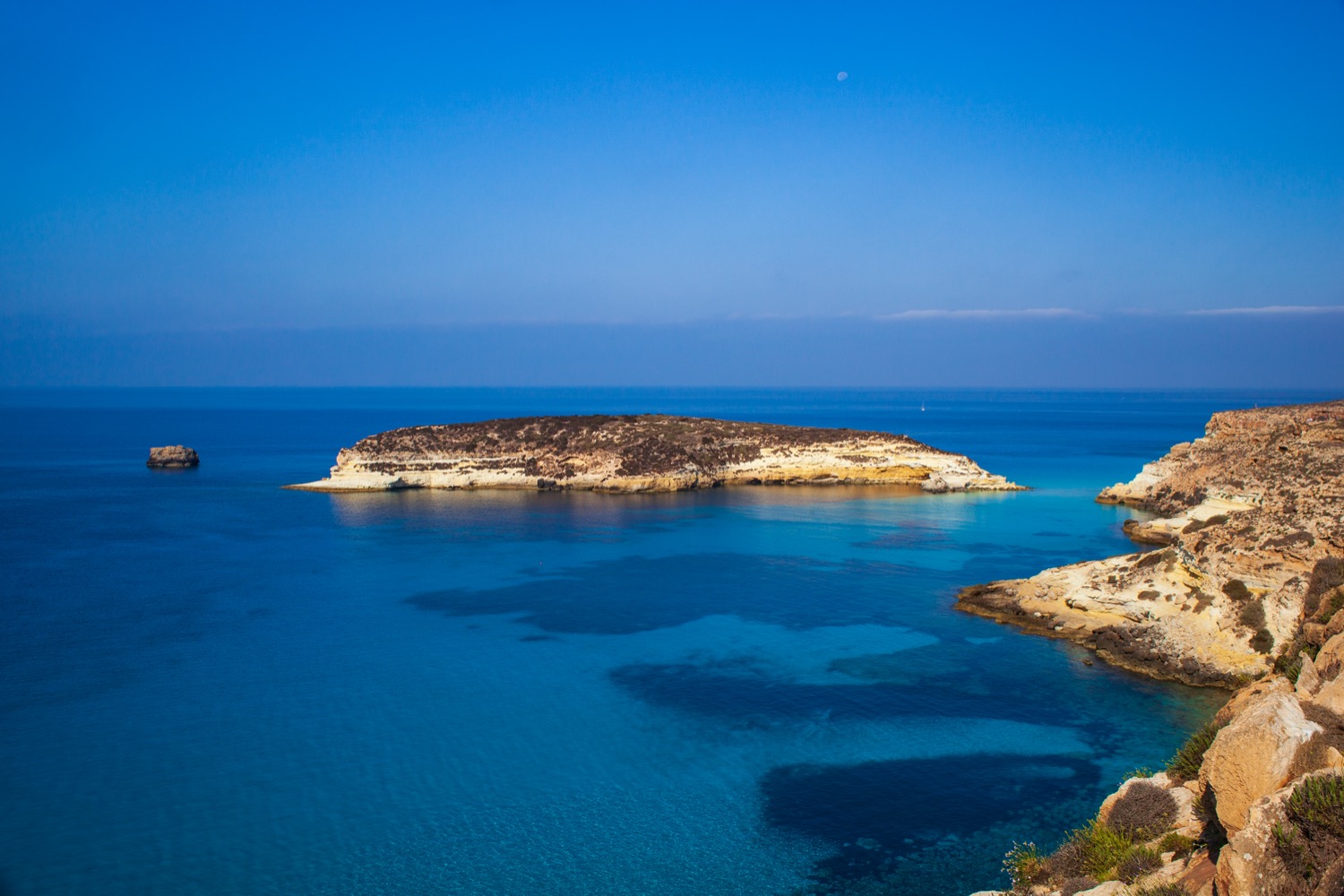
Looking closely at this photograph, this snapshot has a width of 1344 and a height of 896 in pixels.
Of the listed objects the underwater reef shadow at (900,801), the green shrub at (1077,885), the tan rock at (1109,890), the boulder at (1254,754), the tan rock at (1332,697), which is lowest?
the underwater reef shadow at (900,801)

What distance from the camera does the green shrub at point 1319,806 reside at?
22.6 feet

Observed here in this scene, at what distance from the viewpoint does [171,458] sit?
74750mm

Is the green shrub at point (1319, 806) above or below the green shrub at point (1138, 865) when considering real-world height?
above

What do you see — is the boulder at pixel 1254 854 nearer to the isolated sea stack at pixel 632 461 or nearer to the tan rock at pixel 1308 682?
the tan rock at pixel 1308 682

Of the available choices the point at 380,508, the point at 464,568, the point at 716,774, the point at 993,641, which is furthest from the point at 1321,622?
the point at 380,508

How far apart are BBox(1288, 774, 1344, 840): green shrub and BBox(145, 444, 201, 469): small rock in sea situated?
79990mm

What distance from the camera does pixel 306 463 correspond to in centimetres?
7894

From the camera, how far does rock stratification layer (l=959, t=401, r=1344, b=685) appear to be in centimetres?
2203

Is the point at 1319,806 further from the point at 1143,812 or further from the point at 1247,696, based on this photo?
the point at 1247,696

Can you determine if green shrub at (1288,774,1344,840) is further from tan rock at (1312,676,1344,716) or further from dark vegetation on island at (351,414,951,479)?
dark vegetation on island at (351,414,951,479)

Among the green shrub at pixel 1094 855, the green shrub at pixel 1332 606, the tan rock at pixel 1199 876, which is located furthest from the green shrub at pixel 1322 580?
the tan rock at pixel 1199 876

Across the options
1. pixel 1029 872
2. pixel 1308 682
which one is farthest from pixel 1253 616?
pixel 1029 872

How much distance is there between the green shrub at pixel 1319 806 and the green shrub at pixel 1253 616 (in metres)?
17.4

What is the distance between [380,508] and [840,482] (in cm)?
2975
